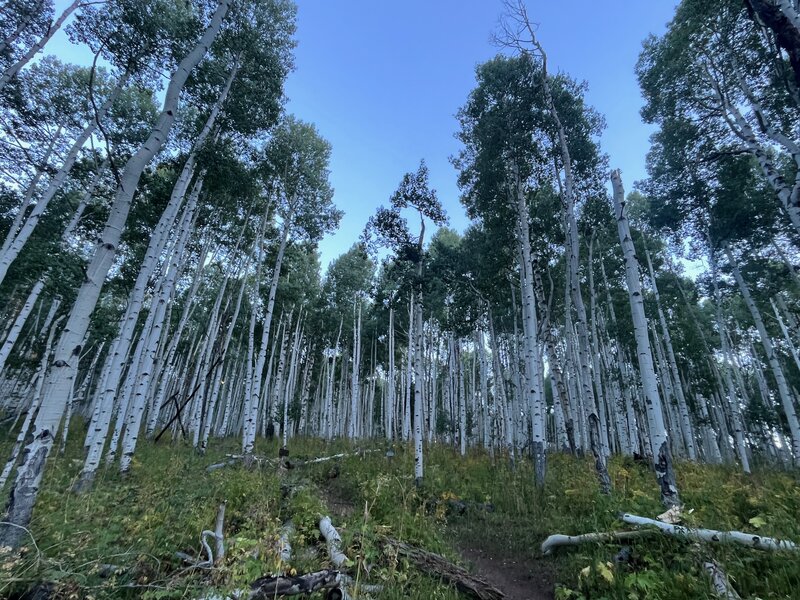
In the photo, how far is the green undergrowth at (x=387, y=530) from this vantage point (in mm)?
3252

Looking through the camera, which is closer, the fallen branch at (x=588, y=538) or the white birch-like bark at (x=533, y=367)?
the fallen branch at (x=588, y=538)

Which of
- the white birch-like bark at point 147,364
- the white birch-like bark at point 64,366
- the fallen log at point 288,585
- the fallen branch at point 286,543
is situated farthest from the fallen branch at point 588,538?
the white birch-like bark at point 147,364

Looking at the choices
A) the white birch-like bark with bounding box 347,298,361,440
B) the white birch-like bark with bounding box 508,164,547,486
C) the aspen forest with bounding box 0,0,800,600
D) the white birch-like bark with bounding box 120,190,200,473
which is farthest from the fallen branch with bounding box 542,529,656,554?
the white birch-like bark with bounding box 347,298,361,440

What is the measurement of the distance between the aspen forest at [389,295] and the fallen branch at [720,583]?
23 mm

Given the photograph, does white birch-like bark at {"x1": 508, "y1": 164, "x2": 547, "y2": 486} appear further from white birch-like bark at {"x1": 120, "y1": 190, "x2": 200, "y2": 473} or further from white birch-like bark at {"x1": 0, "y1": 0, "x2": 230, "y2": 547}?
white birch-like bark at {"x1": 120, "y1": 190, "x2": 200, "y2": 473}

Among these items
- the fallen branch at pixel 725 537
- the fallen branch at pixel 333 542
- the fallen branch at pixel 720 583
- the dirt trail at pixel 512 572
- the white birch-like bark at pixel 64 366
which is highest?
the white birch-like bark at pixel 64 366

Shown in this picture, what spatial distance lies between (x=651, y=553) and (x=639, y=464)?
761 cm

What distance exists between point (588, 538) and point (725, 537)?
1776 millimetres

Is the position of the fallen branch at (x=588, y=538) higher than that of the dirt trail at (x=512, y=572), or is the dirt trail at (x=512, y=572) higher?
the fallen branch at (x=588, y=538)

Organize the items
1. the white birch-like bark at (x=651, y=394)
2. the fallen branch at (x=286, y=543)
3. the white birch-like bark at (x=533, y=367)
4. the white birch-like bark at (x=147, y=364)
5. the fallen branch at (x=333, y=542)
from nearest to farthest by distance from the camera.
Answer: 1. the fallen branch at (x=286, y=543)
2. the fallen branch at (x=333, y=542)
3. the white birch-like bark at (x=651, y=394)
4. the white birch-like bark at (x=147, y=364)
5. the white birch-like bark at (x=533, y=367)

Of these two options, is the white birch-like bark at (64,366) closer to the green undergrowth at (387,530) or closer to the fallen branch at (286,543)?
the green undergrowth at (387,530)

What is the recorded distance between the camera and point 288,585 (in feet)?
10.2

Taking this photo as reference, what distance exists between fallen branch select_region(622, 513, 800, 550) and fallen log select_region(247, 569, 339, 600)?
4.12 m

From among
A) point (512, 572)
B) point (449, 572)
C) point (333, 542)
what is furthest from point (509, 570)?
point (333, 542)
